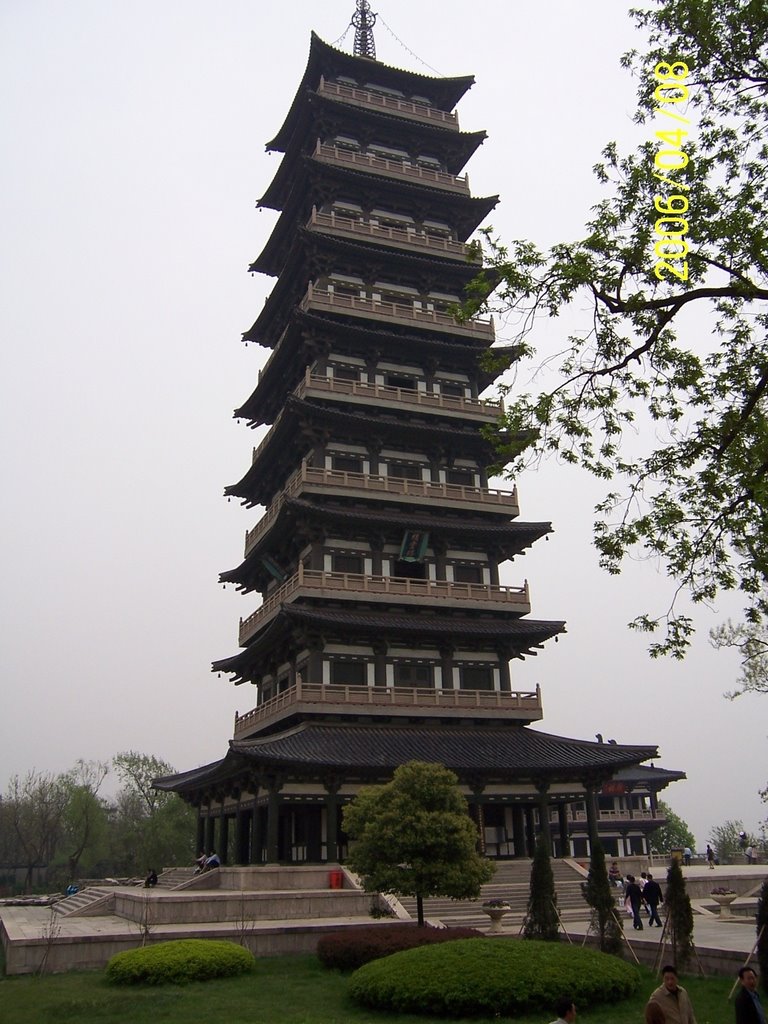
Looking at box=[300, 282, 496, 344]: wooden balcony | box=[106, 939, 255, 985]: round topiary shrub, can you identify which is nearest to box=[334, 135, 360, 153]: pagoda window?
box=[300, 282, 496, 344]: wooden balcony

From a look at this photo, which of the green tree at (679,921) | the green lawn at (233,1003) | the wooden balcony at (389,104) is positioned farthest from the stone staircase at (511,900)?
the wooden balcony at (389,104)

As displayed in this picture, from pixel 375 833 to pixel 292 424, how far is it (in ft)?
78.6

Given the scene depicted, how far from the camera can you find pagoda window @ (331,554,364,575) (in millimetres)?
41344

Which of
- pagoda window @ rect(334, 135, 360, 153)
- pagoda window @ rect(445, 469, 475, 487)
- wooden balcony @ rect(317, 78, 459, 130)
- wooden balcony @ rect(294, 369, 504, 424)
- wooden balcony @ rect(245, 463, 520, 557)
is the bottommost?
wooden balcony @ rect(245, 463, 520, 557)

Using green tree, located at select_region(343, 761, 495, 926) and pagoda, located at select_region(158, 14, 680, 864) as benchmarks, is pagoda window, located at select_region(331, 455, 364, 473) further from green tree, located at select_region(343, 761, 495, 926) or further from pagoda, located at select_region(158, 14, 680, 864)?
green tree, located at select_region(343, 761, 495, 926)

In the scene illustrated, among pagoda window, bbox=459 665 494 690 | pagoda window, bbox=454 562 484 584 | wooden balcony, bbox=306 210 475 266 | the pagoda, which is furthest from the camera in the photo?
wooden balcony, bbox=306 210 475 266

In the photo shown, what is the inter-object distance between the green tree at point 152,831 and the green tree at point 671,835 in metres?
42.4

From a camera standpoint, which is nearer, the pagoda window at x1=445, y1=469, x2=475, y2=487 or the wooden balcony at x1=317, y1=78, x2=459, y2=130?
the pagoda window at x1=445, y1=469, x2=475, y2=487

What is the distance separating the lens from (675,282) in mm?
14508

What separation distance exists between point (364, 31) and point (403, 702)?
44.7 m

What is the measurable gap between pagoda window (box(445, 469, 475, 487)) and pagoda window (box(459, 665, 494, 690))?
30.6ft

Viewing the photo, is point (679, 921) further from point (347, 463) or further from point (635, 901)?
point (347, 463)

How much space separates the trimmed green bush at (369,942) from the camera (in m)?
21.2

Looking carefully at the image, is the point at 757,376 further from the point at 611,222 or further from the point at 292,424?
the point at 292,424
